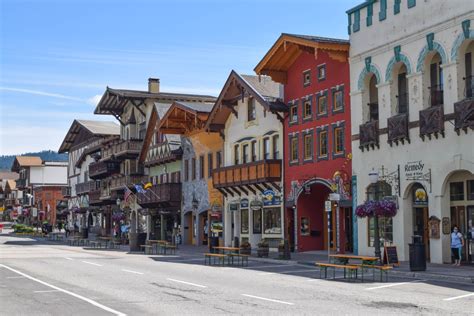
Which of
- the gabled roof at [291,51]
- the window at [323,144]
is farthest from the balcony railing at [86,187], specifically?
the window at [323,144]

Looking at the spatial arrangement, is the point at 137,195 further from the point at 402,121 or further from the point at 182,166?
the point at 402,121

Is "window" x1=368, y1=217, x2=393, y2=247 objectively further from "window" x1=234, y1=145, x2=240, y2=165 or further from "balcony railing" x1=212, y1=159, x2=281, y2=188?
"window" x1=234, y1=145, x2=240, y2=165

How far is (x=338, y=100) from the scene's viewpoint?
35312 mm

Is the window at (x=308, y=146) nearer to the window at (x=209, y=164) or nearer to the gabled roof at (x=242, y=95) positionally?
the gabled roof at (x=242, y=95)

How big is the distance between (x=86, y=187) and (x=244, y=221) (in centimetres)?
3926

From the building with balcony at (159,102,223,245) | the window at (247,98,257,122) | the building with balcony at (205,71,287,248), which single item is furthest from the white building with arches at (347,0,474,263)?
the building with balcony at (159,102,223,245)

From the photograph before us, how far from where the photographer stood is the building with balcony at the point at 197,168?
4834 centimetres

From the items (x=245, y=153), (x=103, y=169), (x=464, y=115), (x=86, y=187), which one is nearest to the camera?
(x=464, y=115)

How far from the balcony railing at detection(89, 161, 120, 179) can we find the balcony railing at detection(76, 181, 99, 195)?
262 cm

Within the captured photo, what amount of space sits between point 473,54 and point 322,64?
34.7 feet

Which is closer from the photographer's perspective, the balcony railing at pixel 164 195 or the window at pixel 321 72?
the window at pixel 321 72

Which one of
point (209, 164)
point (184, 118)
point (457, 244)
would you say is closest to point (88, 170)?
point (184, 118)

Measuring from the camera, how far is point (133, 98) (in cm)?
6362

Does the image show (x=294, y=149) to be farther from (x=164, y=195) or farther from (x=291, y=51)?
(x=164, y=195)
